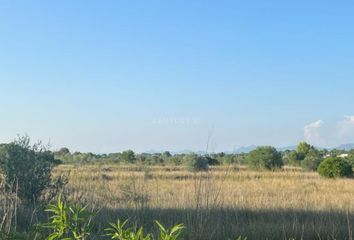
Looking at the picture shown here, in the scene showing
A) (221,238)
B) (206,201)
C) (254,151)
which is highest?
(254,151)

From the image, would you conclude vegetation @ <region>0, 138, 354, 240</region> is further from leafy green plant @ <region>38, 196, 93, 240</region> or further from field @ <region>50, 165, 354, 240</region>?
leafy green plant @ <region>38, 196, 93, 240</region>

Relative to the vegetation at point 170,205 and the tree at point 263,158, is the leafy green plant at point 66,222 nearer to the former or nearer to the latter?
the vegetation at point 170,205

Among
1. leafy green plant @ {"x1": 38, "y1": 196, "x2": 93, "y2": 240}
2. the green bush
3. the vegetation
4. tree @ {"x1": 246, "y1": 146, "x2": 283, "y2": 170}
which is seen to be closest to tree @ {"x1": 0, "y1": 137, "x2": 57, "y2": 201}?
the vegetation

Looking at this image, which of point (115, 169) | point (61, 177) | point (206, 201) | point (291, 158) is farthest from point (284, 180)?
point (291, 158)

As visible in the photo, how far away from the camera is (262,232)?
869 centimetres

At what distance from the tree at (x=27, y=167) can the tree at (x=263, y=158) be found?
2706 centimetres

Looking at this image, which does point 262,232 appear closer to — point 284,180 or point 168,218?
point 168,218

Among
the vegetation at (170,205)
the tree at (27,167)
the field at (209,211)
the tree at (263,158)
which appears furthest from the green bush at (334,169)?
the tree at (27,167)

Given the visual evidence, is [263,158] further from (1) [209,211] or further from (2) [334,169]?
(1) [209,211]

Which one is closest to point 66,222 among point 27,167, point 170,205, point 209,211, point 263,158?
point 209,211

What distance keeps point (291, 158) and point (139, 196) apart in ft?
172

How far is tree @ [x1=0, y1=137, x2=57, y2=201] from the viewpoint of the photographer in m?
10.6

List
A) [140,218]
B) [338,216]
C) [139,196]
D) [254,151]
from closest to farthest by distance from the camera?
1. [140,218]
2. [139,196]
3. [338,216]
4. [254,151]

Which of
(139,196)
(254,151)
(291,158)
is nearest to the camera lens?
(139,196)
